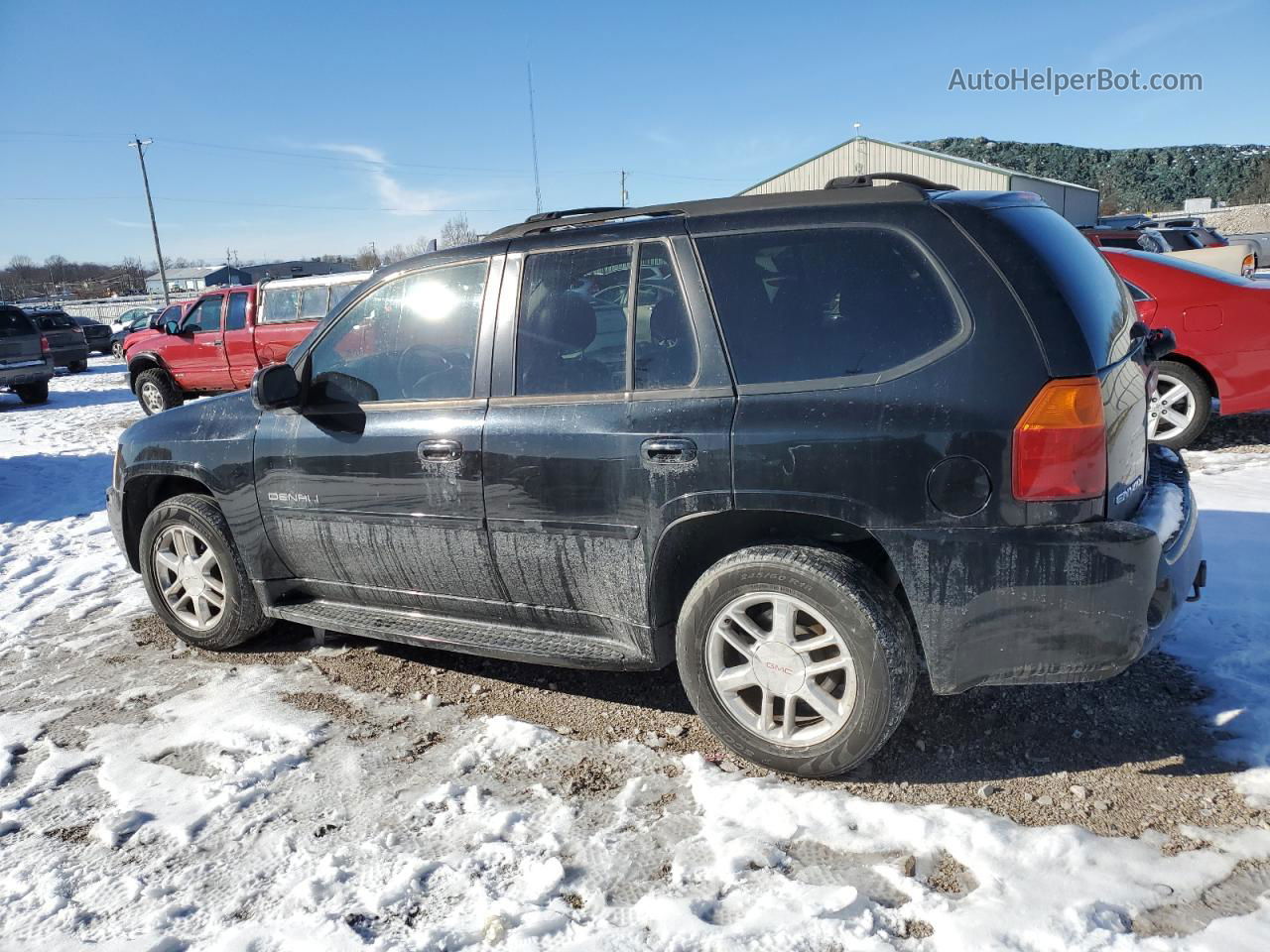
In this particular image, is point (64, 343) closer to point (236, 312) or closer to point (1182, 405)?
point (236, 312)

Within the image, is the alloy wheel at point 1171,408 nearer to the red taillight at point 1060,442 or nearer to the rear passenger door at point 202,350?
the red taillight at point 1060,442

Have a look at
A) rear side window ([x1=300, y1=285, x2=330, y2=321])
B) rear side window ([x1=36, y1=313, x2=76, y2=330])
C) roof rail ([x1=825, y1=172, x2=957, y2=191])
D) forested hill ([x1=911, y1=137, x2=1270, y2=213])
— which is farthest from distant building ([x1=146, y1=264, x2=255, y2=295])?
roof rail ([x1=825, y1=172, x2=957, y2=191])

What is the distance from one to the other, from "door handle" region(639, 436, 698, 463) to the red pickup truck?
9.76 m

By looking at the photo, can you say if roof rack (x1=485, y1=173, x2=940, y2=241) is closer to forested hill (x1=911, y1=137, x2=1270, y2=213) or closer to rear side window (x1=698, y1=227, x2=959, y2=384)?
rear side window (x1=698, y1=227, x2=959, y2=384)

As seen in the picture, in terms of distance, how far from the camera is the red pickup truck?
12.6 metres

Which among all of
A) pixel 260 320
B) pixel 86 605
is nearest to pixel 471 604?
pixel 86 605

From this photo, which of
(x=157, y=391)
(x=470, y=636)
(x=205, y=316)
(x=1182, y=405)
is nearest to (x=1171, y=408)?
(x=1182, y=405)

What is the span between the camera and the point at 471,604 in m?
3.61

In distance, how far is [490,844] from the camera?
2.73m

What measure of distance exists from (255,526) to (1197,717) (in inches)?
153

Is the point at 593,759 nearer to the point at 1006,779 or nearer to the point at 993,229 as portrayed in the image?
the point at 1006,779

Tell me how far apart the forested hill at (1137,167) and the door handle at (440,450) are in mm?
81412

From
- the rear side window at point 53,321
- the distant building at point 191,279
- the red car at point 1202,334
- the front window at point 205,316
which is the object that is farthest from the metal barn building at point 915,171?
the distant building at point 191,279

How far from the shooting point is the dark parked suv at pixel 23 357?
16.1 m
